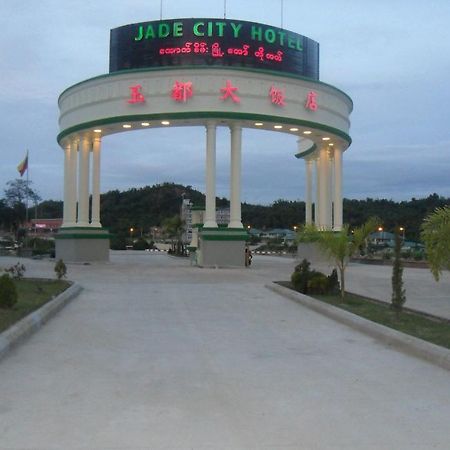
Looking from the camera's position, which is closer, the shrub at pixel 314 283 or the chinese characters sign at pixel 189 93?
the shrub at pixel 314 283

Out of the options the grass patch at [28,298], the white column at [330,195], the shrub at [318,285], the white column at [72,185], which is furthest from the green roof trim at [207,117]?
the shrub at [318,285]

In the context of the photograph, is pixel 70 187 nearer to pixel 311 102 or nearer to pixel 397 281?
pixel 311 102

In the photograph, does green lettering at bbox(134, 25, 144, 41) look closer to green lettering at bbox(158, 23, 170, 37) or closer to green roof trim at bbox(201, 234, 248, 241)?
green lettering at bbox(158, 23, 170, 37)

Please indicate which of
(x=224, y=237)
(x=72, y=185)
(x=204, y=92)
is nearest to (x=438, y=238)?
(x=224, y=237)

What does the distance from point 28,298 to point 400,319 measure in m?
8.44

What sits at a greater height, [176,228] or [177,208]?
[177,208]

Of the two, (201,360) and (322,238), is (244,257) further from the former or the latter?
(201,360)

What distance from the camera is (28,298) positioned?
1496 cm

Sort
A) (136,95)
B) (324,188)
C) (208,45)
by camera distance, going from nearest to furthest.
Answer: (136,95) < (208,45) < (324,188)

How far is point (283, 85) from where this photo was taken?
3203cm

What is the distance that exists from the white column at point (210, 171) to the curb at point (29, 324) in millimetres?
15785

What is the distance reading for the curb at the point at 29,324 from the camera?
9.13 meters

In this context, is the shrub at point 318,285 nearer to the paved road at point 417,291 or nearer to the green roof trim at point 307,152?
the paved road at point 417,291

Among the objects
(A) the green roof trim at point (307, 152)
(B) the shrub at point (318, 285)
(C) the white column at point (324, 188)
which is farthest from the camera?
(A) the green roof trim at point (307, 152)
